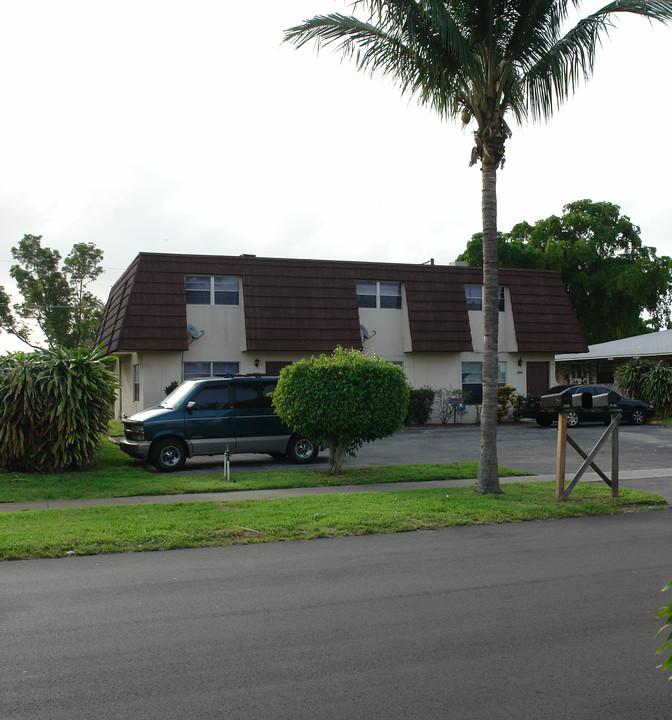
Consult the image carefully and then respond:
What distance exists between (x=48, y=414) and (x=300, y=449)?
5.26 metres

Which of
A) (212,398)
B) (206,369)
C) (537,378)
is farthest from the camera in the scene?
(537,378)

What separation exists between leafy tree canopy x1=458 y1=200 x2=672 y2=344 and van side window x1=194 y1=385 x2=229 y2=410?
3076cm

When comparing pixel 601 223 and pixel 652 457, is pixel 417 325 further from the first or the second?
pixel 601 223

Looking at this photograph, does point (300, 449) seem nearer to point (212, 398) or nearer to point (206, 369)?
point (212, 398)

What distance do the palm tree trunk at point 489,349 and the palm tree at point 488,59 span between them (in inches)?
0.6

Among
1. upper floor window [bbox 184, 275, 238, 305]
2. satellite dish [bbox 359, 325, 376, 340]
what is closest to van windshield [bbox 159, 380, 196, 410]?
upper floor window [bbox 184, 275, 238, 305]

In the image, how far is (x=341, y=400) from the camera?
13.7 meters

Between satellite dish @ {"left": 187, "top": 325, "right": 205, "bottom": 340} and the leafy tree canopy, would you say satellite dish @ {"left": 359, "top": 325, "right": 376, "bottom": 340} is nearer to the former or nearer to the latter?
satellite dish @ {"left": 187, "top": 325, "right": 205, "bottom": 340}

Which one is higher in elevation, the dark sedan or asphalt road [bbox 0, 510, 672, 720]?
the dark sedan

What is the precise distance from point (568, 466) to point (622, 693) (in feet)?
40.0

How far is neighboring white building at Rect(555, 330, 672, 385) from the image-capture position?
34.1 m

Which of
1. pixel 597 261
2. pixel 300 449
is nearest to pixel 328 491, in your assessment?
pixel 300 449

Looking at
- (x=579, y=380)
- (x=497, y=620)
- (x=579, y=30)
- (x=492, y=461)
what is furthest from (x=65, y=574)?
(x=579, y=380)

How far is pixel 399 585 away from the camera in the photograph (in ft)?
22.7
